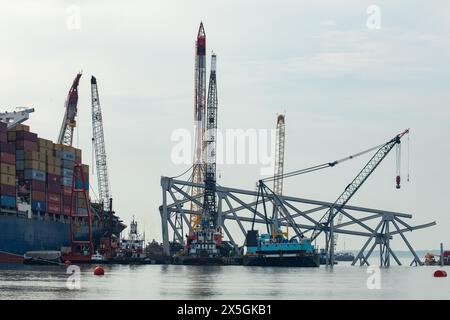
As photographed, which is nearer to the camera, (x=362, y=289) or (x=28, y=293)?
(x=28, y=293)

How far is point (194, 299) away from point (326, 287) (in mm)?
33436

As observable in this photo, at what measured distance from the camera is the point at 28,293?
10369 centimetres
